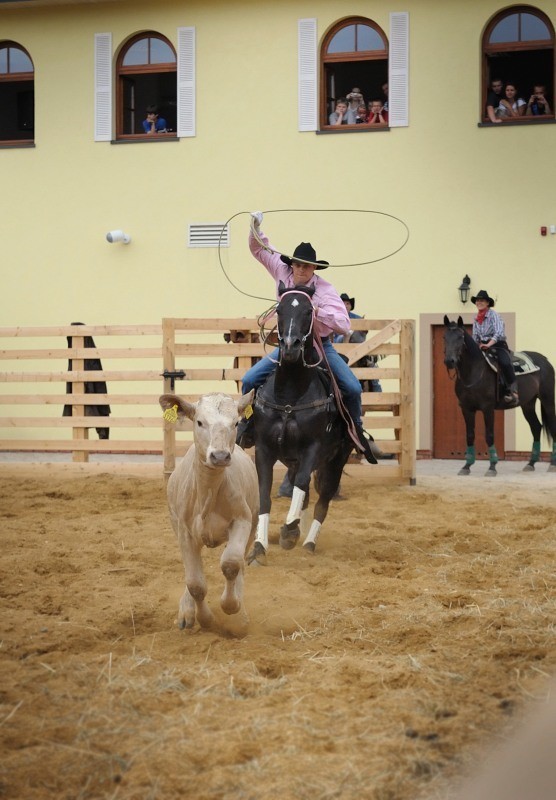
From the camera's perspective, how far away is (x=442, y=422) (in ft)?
58.4

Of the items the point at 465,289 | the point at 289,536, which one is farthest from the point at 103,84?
the point at 289,536

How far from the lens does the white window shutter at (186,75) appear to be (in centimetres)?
1841

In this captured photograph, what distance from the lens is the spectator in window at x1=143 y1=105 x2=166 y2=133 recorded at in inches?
741

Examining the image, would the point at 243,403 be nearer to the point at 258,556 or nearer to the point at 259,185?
the point at 258,556

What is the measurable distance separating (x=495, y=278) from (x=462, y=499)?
6.33 m

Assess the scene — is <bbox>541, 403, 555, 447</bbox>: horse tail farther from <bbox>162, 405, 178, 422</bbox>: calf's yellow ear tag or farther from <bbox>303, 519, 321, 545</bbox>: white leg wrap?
<bbox>162, 405, 178, 422</bbox>: calf's yellow ear tag

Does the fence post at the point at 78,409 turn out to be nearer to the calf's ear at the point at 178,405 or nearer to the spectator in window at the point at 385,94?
the spectator in window at the point at 385,94

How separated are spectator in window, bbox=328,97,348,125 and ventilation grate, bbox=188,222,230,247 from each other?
2.60 m

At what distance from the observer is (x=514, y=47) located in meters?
17.3

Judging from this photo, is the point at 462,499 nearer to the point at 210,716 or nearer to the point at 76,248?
the point at 210,716

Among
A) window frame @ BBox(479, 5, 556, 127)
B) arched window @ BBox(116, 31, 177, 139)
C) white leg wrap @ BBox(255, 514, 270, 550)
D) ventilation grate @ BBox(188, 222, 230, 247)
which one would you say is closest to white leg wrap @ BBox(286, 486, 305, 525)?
white leg wrap @ BBox(255, 514, 270, 550)

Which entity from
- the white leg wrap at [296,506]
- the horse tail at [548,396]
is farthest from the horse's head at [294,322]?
the horse tail at [548,396]

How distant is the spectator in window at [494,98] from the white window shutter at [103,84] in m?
6.56

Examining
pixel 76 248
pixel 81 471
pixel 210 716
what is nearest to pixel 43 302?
pixel 76 248
